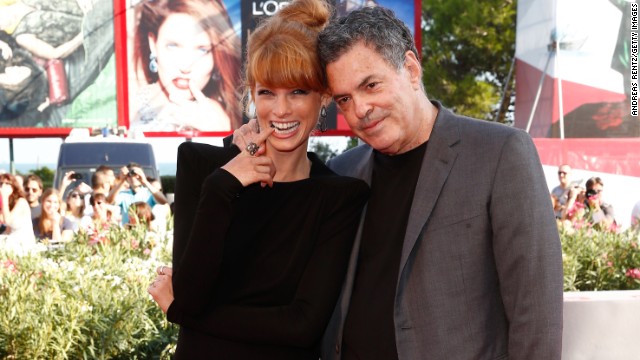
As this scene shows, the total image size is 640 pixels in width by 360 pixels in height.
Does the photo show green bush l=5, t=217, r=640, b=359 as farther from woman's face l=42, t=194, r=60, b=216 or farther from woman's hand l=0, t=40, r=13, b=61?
woman's hand l=0, t=40, r=13, b=61

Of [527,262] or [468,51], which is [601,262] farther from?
[468,51]

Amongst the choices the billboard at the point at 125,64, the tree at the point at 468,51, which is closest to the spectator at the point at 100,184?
the billboard at the point at 125,64

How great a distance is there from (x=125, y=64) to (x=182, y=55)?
1762mm

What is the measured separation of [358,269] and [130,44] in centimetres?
2212

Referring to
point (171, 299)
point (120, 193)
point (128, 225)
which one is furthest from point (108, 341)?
point (120, 193)

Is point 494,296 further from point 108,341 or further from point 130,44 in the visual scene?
point 130,44

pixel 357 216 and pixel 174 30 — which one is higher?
pixel 174 30

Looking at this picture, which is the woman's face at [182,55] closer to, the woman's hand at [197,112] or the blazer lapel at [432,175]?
the woman's hand at [197,112]

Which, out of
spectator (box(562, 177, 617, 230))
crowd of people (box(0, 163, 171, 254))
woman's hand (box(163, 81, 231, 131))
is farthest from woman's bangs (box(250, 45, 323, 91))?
woman's hand (box(163, 81, 231, 131))

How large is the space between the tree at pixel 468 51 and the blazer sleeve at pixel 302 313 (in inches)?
1083

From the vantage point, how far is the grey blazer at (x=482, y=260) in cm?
267

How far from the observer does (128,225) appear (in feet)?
26.2

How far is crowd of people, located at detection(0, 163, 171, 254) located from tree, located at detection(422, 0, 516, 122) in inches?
750

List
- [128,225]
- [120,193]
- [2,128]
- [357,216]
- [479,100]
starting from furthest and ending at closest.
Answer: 1. [479,100]
2. [2,128]
3. [120,193]
4. [128,225]
5. [357,216]
